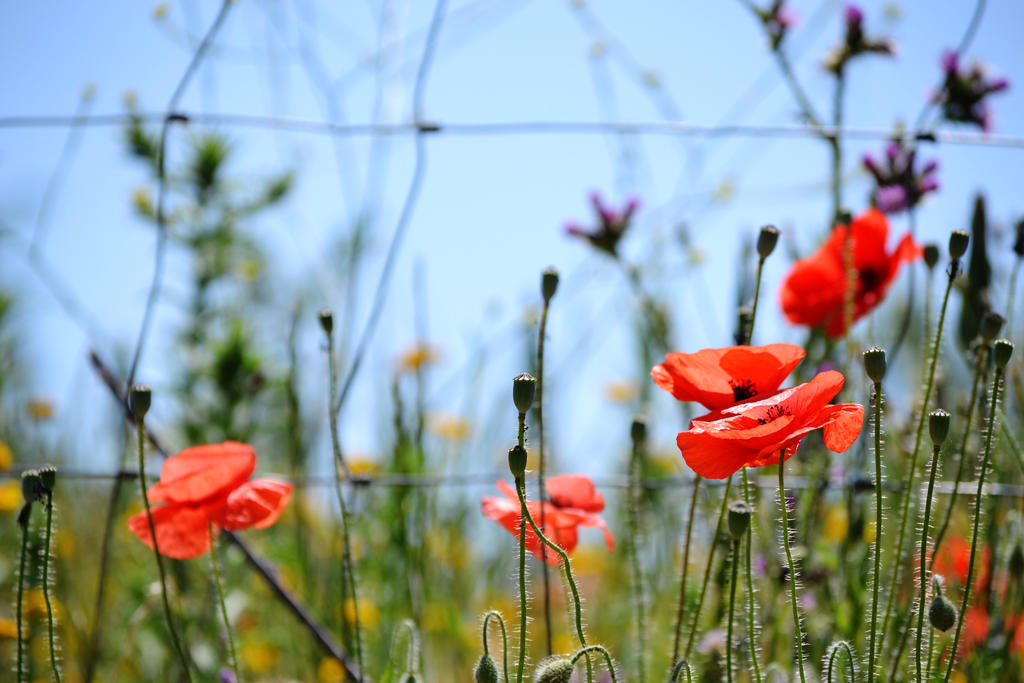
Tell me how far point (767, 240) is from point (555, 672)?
0.38 m

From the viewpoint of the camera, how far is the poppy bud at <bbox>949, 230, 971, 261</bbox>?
2.27 feet

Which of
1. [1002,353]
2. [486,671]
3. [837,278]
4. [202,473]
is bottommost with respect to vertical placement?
[486,671]

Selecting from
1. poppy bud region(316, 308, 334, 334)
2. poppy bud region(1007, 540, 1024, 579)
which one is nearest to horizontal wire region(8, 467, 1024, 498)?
poppy bud region(1007, 540, 1024, 579)

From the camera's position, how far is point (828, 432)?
26.5 inches

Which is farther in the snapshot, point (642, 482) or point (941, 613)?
point (642, 482)

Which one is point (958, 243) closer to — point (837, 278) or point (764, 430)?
point (764, 430)

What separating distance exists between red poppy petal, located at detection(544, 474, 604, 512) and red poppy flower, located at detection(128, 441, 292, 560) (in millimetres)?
245

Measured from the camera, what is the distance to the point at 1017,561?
96 centimetres

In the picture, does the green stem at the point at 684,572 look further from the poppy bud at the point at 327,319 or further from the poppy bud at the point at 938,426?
the poppy bud at the point at 327,319

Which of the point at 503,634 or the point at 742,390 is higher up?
the point at 742,390

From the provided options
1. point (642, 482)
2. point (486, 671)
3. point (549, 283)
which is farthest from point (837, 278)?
point (486, 671)

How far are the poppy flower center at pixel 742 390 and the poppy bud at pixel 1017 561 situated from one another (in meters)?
0.42

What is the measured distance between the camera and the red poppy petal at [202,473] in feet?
2.67

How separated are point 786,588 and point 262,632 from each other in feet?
3.77
